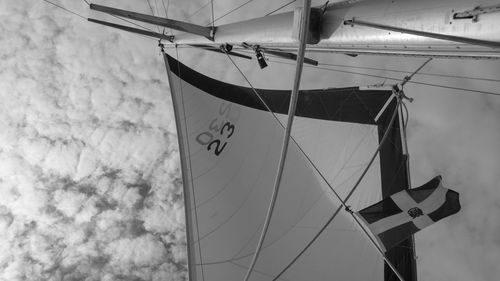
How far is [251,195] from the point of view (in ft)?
16.7

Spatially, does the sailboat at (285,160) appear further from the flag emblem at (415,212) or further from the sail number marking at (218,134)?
the flag emblem at (415,212)

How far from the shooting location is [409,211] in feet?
12.1

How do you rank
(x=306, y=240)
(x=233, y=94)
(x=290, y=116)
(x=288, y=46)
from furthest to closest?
1. (x=233, y=94)
2. (x=306, y=240)
3. (x=288, y=46)
4. (x=290, y=116)

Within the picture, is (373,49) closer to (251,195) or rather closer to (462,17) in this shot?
(462,17)

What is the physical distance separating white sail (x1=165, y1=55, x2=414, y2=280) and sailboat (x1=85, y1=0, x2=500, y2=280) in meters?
0.02

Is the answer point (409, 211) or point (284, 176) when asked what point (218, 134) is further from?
point (409, 211)

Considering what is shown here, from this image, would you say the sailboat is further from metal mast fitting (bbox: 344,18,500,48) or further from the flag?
the flag

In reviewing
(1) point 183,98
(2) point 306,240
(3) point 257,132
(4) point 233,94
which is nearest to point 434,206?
(2) point 306,240

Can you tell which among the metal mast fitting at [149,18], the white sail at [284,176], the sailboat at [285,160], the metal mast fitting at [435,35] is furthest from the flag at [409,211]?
the metal mast fitting at [149,18]

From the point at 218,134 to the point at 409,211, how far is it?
10.9 feet

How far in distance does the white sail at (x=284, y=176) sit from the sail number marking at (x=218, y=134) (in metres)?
0.02

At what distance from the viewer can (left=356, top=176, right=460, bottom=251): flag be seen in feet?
11.8

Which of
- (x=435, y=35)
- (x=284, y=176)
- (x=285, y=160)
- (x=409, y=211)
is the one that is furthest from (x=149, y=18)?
(x=409, y=211)

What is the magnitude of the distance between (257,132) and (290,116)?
389 cm
